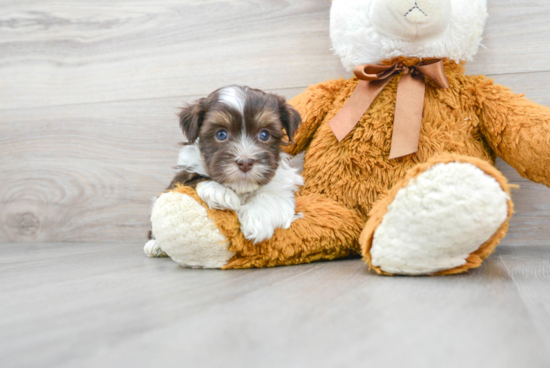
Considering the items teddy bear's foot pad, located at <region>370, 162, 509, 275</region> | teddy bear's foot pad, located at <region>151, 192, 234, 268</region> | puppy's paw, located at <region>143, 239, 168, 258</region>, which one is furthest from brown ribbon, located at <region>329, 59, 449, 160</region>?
puppy's paw, located at <region>143, 239, 168, 258</region>

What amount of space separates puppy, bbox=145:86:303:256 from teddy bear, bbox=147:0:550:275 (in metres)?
0.04

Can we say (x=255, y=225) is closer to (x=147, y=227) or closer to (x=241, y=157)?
(x=241, y=157)

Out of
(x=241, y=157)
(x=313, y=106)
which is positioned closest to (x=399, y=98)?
(x=313, y=106)

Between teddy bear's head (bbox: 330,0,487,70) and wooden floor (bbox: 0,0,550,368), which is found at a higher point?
teddy bear's head (bbox: 330,0,487,70)

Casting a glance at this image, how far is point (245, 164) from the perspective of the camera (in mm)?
1198

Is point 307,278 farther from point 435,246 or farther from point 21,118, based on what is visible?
point 21,118

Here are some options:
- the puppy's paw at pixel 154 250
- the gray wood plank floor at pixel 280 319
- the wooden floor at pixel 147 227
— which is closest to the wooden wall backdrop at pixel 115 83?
the wooden floor at pixel 147 227

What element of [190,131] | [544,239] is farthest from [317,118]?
[544,239]

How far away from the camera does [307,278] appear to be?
1105mm

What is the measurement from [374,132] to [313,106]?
0.23 m

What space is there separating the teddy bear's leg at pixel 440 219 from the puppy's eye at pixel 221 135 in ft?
1.49

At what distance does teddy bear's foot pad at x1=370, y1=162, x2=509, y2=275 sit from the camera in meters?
0.98

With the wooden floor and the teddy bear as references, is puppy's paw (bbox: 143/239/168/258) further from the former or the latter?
the teddy bear

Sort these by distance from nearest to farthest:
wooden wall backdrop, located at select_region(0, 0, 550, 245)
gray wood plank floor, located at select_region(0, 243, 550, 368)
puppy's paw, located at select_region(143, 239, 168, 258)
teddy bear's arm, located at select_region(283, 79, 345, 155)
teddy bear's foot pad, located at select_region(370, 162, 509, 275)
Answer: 1. gray wood plank floor, located at select_region(0, 243, 550, 368)
2. teddy bear's foot pad, located at select_region(370, 162, 509, 275)
3. teddy bear's arm, located at select_region(283, 79, 345, 155)
4. puppy's paw, located at select_region(143, 239, 168, 258)
5. wooden wall backdrop, located at select_region(0, 0, 550, 245)
